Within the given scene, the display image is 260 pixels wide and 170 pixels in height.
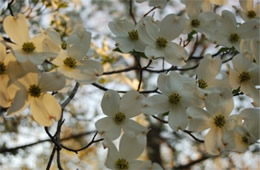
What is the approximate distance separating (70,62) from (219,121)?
301 mm

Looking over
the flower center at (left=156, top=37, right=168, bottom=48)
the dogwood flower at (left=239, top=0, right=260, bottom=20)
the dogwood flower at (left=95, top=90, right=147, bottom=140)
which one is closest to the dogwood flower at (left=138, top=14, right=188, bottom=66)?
the flower center at (left=156, top=37, right=168, bottom=48)

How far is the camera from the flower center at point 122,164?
2.34ft

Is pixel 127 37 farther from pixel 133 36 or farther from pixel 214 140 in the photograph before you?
pixel 214 140

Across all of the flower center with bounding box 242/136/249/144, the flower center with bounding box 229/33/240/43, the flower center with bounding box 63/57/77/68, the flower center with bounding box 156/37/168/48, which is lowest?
the flower center with bounding box 242/136/249/144

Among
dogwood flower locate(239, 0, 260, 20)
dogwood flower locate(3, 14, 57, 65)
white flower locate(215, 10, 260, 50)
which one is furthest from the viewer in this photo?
dogwood flower locate(239, 0, 260, 20)

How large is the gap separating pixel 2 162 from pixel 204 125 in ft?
3.69

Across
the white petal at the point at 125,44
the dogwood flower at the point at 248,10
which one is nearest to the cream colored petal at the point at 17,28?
the white petal at the point at 125,44

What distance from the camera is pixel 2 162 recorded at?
162 cm

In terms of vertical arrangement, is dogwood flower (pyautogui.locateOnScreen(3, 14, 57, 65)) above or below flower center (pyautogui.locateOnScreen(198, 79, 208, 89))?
above

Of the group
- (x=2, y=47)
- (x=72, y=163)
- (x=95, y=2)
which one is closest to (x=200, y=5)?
(x=2, y=47)

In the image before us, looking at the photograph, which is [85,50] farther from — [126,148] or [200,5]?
[200,5]

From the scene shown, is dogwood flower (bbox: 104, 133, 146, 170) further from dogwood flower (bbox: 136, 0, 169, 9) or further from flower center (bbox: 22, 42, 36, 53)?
dogwood flower (bbox: 136, 0, 169, 9)

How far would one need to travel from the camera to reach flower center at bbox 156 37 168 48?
0.83 meters

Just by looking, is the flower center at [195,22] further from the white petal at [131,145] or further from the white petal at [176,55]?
the white petal at [131,145]
